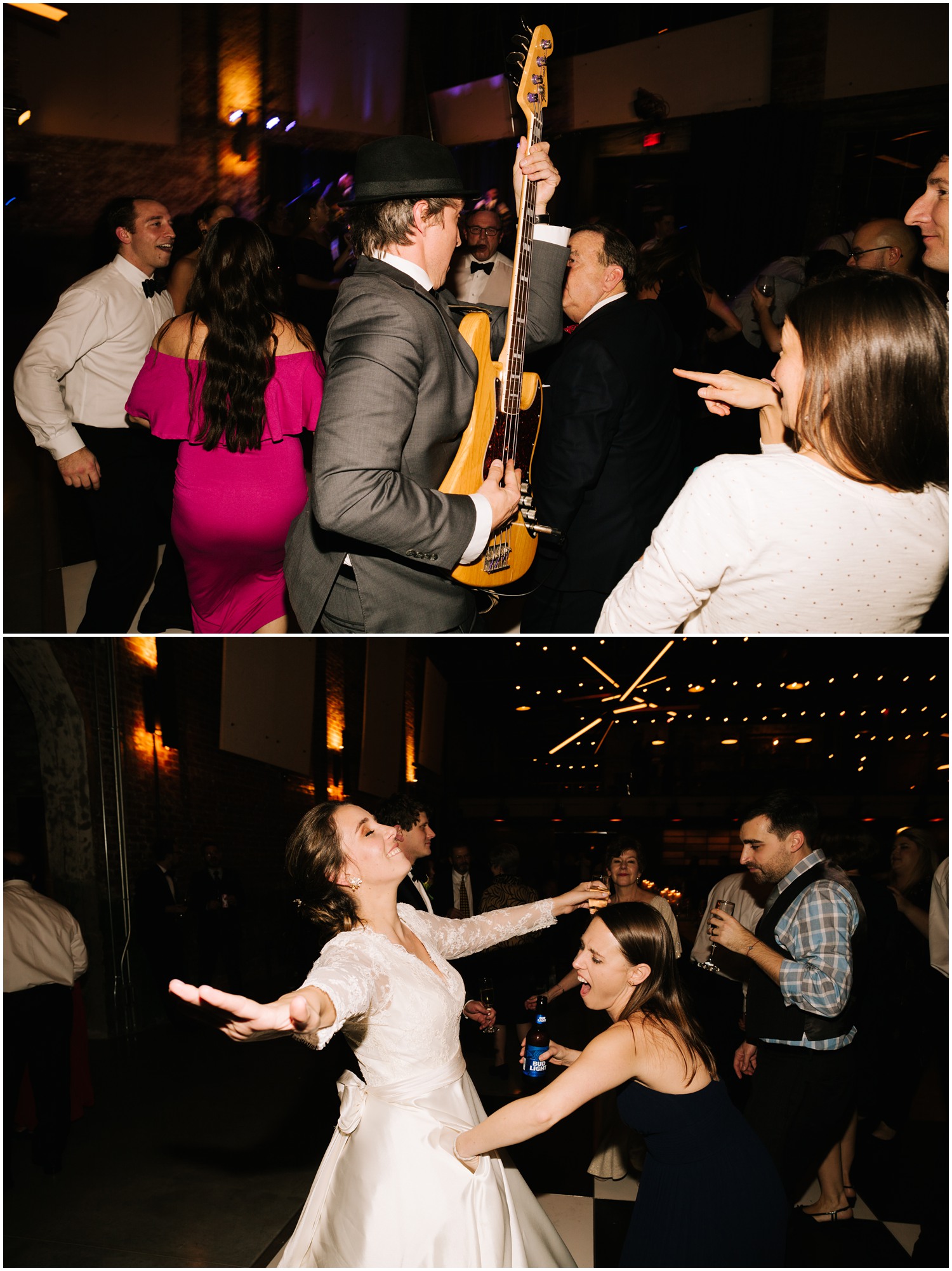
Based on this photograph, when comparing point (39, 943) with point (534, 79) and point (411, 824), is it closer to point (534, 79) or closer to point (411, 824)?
point (411, 824)

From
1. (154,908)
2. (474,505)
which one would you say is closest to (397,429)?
(474,505)

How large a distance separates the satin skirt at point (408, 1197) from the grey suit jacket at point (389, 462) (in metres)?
1.25

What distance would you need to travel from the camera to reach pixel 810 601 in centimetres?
143

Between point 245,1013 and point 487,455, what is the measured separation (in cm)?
125

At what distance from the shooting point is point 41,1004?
3.31 meters

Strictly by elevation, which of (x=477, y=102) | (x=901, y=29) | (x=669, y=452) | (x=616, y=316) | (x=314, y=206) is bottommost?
(x=669, y=452)

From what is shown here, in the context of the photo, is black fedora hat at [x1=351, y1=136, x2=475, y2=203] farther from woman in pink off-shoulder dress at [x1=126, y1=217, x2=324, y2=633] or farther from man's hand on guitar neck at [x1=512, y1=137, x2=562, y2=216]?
woman in pink off-shoulder dress at [x1=126, y1=217, x2=324, y2=633]

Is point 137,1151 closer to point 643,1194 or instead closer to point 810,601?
point 643,1194

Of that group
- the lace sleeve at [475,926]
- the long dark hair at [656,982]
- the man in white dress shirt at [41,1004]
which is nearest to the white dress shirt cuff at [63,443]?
the man in white dress shirt at [41,1004]

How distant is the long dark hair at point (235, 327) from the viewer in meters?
2.27

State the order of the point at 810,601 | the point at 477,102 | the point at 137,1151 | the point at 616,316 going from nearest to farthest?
1. the point at 810,601
2. the point at 616,316
3. the point at 477,102
4. the point at 137,1151

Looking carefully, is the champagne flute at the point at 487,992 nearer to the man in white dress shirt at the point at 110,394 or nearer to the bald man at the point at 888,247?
the man in white dress shirt at the point at 110,394

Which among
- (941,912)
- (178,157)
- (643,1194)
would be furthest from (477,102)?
(643,1194)

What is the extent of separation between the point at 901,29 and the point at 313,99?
2.66 m
